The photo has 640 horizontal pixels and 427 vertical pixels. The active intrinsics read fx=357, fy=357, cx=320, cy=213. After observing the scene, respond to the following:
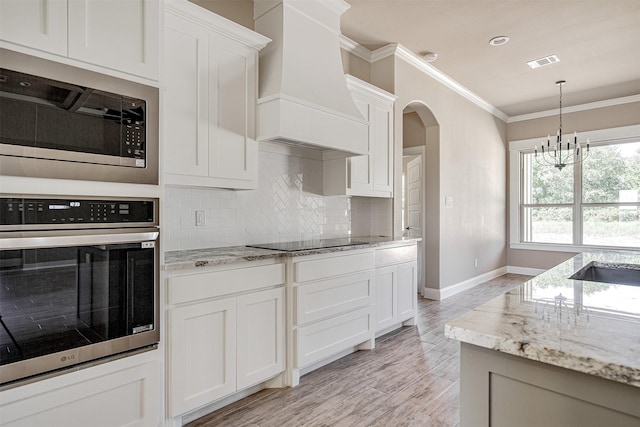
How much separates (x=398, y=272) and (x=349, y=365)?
1103 mm

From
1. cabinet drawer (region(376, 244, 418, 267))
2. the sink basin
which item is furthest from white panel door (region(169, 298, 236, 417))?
the sink basin

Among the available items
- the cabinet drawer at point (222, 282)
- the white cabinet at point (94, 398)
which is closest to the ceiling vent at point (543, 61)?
the cabinet drawer at point (222, 282)

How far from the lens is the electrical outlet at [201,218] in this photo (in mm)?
2627

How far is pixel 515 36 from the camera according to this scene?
3.82m

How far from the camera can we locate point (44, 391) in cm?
139

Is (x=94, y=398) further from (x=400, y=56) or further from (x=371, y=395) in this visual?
(x=400, y=56)

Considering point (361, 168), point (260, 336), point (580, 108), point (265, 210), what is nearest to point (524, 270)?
point (580, 108)

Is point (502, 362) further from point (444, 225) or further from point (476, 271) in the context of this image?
point (476, 271)

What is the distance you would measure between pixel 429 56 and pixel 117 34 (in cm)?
368

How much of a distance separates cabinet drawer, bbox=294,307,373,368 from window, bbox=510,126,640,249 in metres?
5.19

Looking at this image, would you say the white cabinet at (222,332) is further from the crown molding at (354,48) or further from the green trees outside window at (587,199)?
the green trees outside window at (587,199)

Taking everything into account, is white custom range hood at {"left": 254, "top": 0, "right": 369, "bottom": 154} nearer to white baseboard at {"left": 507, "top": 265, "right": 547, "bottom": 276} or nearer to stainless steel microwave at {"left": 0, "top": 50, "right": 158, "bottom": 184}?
stainless steel microwave at {"left": 0, "top": 50, "right": 158, "bottom": 184}

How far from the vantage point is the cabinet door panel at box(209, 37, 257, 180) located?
2.36 m

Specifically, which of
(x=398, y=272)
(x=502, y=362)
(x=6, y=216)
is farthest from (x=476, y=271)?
(x=6, y=216)
